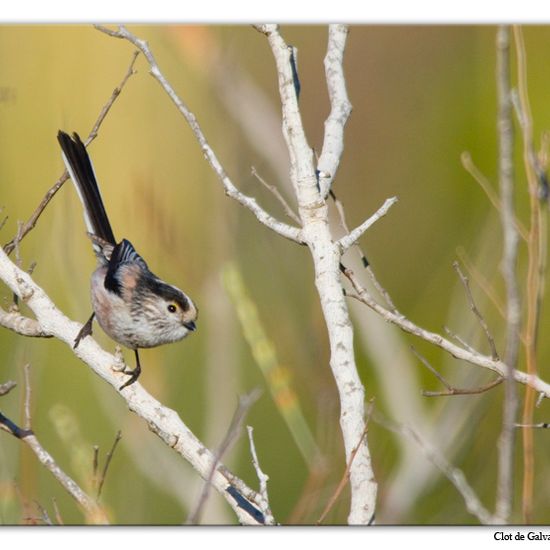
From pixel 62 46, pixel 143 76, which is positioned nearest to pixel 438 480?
pixel 143 76

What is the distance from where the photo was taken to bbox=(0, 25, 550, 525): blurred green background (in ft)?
8.31

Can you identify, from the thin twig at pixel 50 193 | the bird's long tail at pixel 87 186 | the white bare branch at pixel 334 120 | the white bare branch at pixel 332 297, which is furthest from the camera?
the bird's long tail at pixel 87 186

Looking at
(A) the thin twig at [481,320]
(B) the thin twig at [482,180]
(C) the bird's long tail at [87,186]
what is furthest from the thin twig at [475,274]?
(C) the bird's long tail at [87,186]

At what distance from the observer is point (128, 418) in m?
2.56

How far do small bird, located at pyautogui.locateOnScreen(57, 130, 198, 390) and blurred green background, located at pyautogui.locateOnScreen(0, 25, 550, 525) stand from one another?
0.20ft

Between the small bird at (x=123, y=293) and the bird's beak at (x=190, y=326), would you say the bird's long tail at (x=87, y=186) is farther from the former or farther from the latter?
the bird's beak at (x=190, y=326)

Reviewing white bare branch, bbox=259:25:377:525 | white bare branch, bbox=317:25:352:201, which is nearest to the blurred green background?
white bare branch, bbox=317:25:352:201

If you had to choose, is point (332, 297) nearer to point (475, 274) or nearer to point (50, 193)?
point (475, 274)

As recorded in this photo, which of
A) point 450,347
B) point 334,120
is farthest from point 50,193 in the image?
point 450,347

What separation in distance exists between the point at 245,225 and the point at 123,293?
0.45 meters

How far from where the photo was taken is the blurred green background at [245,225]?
253 cm

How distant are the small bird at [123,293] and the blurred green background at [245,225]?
0.20 ft

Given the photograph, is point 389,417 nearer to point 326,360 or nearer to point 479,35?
point 326,360

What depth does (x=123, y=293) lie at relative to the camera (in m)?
2.44
